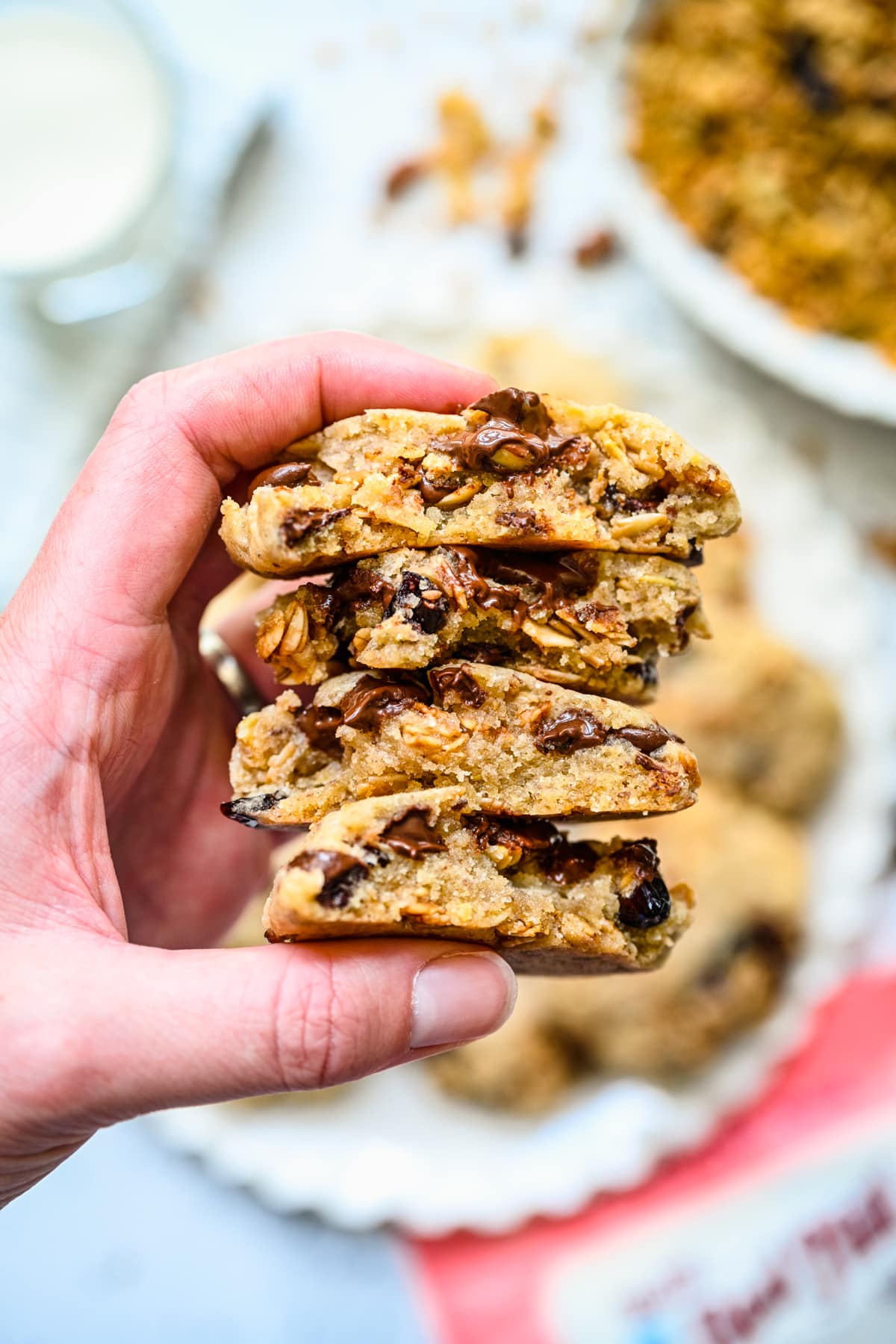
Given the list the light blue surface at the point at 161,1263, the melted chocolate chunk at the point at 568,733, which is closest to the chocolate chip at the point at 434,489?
the melted chocolate chunk at the point at 568,733

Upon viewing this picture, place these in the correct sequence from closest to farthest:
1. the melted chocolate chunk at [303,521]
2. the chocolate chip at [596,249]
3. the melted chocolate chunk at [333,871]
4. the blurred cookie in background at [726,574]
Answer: the melted chocolate chunk at [333,871] → the melted chocolate chunk at [303,521] → the blurred cookie in background at [726,574] → the chocolate chip at [596,249]

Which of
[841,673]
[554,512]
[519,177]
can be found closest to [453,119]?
[519,177]

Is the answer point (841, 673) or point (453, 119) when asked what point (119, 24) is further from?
point (841, 673)

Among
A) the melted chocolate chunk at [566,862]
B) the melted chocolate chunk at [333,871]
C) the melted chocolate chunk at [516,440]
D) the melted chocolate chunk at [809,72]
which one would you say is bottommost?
the melted chocolate chunk at [566,862]

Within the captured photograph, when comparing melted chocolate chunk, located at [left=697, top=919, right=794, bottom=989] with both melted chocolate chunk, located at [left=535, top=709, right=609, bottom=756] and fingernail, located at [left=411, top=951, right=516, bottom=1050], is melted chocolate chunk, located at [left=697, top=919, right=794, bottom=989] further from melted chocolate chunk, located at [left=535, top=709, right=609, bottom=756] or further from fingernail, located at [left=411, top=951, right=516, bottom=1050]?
melted chocolate chunk, located at [left=535, top=709, right=609, bottom=756]

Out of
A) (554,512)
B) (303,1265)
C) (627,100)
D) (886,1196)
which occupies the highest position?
(627,100)

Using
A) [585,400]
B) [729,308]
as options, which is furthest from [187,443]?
[729,308]

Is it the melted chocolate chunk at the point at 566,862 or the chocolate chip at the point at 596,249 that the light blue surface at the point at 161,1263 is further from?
the chocolate chip at the point at 596,249
